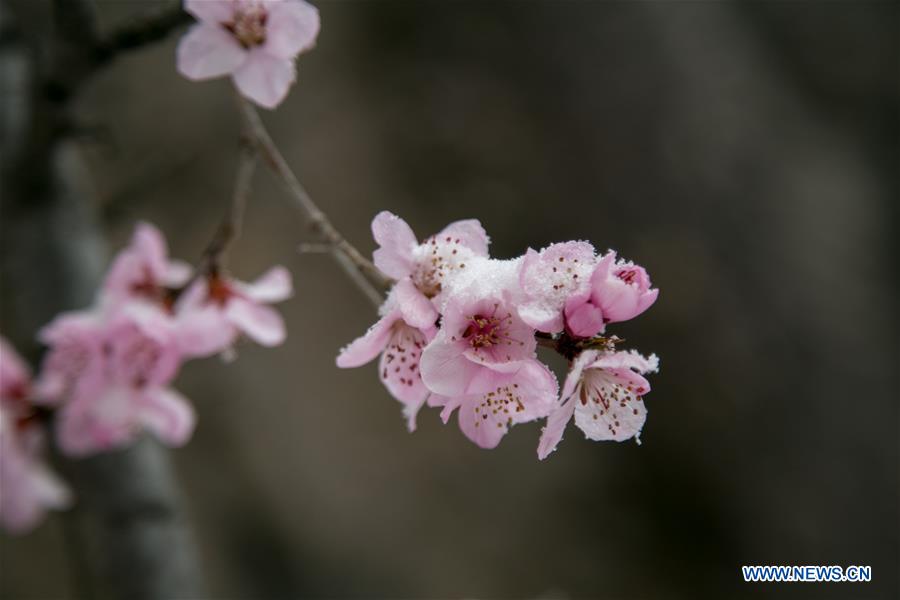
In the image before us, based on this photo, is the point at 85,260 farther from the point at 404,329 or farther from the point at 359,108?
the point at 359,108

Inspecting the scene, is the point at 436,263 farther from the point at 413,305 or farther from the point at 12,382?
the point at 12,382

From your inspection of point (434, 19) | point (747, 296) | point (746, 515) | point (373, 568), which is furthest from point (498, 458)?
point (434, 19)

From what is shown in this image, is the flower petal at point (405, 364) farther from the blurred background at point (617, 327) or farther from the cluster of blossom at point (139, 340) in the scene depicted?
the blurred background at point (617, 327)

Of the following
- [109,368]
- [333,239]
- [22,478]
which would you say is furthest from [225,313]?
[22,478]

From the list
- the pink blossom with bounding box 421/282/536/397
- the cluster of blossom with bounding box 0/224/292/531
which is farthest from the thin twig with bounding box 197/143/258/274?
the pink blossom with bounding box 421/282/536/397

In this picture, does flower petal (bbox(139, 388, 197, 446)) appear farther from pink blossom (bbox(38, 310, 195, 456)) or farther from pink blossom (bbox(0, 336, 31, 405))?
pink blossom (bbox(0, 336, 31, 405))

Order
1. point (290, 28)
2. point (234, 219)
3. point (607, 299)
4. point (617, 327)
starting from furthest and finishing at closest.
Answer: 1. point (617, 327)
2. point (234, 219)
3. point (290, 28)
4. point (607, 299)

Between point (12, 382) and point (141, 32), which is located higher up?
point (141, 32)

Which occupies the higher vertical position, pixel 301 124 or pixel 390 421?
pixel 301 124
